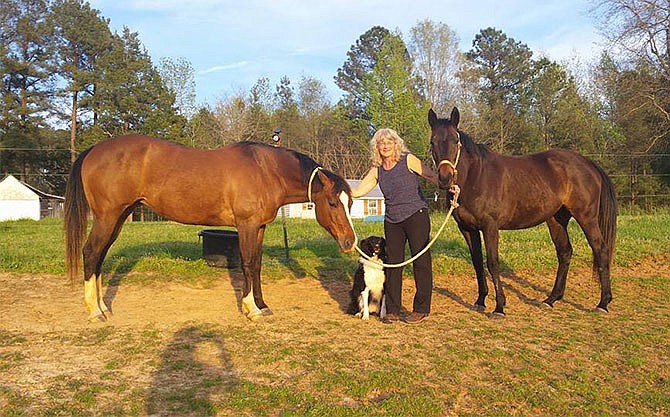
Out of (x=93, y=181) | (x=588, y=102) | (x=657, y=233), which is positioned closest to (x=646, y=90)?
(x=588, y=102)

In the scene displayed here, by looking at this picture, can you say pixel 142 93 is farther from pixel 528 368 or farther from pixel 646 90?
pixel 528 368

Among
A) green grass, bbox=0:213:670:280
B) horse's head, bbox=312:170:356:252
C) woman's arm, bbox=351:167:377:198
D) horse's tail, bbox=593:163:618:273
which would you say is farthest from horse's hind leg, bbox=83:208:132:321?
horse's tail, bbox=593:163:618:273

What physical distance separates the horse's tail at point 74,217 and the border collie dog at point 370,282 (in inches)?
125

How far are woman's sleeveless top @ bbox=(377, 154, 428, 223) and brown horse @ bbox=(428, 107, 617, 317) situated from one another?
0.32 m

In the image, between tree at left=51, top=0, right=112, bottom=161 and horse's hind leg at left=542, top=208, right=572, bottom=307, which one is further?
tree at left=51, top=0, right=112, bottom=161

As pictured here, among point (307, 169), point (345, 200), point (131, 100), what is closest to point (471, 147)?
point (345, 200)

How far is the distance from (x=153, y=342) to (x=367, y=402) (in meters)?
2.28

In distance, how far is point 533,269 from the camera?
340 inches

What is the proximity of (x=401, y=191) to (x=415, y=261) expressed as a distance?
785 millimetres

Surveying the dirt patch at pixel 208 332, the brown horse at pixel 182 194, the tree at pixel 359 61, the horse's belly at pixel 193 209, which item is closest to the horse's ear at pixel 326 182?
the brown horse at pixel 182 194

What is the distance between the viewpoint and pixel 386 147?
550 centimetres

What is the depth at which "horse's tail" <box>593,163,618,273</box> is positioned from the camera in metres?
6.48

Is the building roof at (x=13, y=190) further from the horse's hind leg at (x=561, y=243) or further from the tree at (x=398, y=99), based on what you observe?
the horse's hind leg at (x=561, y=243)

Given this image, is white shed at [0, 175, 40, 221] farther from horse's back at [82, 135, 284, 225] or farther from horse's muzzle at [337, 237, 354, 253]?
horse's muzzle at [337, 237, 354, 253]
